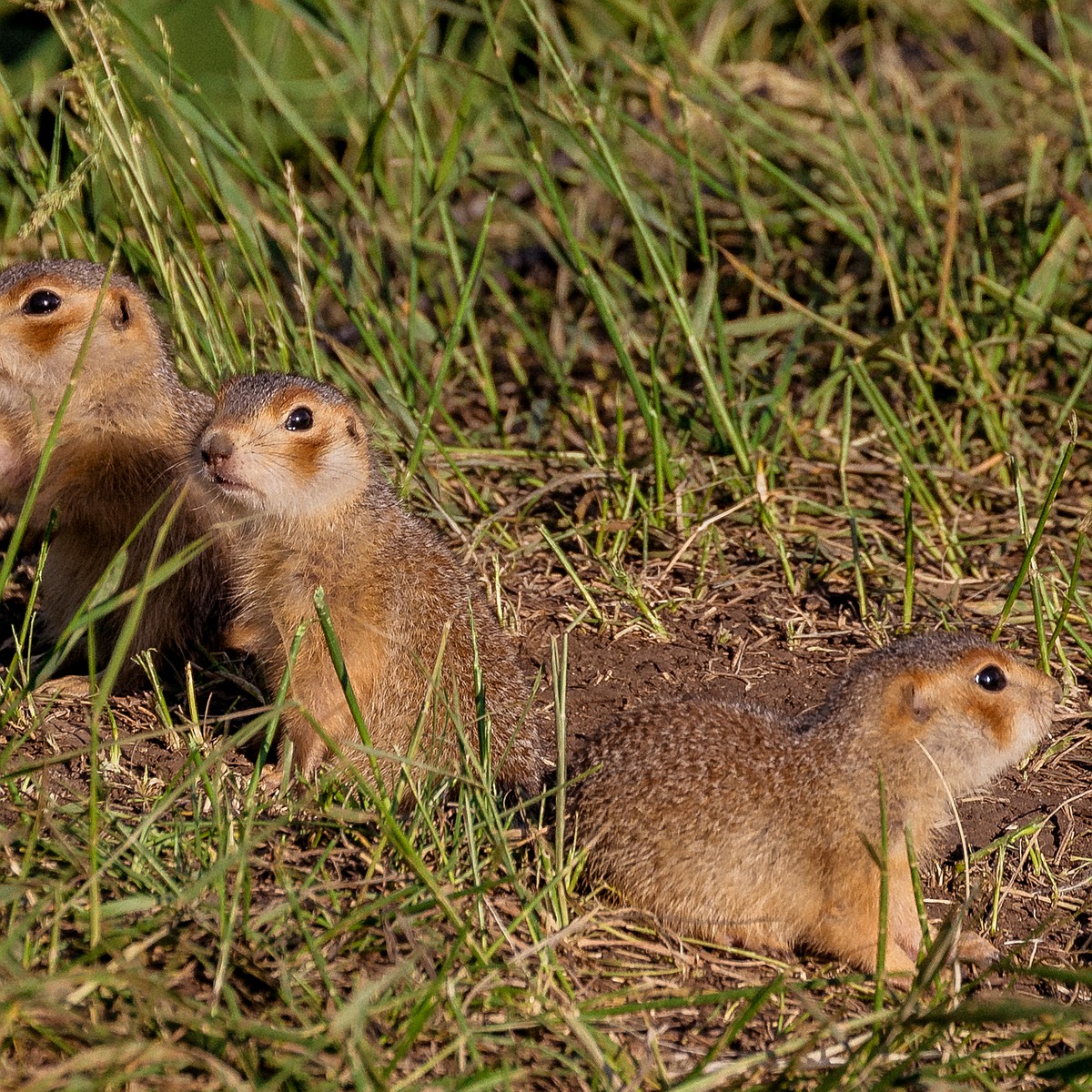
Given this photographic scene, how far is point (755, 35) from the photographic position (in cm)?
903

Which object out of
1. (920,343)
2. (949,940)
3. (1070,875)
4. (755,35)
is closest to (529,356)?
(920,343)

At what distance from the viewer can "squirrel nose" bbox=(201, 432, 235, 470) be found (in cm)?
398

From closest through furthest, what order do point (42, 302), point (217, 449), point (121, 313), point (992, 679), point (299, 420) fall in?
point (992, 679) < point (217, 449) < point (299, 420) < point (42, 302) < point (121, 313)

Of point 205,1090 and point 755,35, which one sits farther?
point 755,35

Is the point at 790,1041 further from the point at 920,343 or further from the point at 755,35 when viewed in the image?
the point at 755,35

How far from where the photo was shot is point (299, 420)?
413cm

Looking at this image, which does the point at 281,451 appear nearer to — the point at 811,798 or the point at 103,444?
the point at 103,444

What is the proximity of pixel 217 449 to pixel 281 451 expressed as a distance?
180 mm

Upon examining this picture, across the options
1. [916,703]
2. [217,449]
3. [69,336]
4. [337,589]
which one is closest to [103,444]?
[69,336]

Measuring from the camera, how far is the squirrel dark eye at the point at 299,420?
4.11 meters

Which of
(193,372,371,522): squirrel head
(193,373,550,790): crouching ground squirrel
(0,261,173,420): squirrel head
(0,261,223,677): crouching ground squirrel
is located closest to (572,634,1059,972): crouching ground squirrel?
(193,373,550,790): crouching ground squirrel

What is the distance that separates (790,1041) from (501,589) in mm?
2308

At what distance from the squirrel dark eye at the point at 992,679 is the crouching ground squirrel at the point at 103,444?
2313mm

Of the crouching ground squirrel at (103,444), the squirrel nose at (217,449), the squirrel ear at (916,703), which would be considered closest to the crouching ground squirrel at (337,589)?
the squirrel nose at (217,449)
